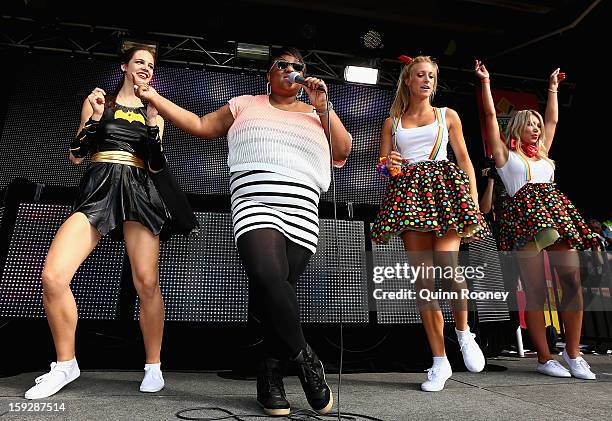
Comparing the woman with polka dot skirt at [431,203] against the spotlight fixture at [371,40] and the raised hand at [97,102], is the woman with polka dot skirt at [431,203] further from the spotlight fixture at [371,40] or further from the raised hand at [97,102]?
the spotlight fixture at [371,40]

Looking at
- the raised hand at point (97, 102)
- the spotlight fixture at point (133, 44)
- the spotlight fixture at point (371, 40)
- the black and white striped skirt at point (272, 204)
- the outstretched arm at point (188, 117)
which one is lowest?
the black and white striped skirt at point (272, 204)

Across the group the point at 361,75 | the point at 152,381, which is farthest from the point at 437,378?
Answer: the point at 361,75

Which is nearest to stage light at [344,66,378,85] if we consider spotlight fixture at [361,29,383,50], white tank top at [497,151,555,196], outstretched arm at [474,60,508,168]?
spotlight fixture at [361,29,383,50]

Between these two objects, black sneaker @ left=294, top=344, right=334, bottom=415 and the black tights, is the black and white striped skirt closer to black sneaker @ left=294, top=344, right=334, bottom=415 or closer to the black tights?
the black tights

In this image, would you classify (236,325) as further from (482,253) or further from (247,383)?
(482,253)

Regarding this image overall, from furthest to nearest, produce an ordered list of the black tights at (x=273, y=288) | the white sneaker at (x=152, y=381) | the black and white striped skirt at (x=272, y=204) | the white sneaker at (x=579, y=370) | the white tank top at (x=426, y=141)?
the white sneaker at (x=579, y=370) < the white tank top at (x=426, y=141) < the white sneaker at (x=152, y=381) < the black and white striped skirt at (x=272, y=204) < the black tights at (x=273, y=288)

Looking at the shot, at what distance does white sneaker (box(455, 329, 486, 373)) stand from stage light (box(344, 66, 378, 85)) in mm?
3634

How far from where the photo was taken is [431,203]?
7.14 ft

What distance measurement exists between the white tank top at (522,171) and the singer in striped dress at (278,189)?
58.8 inches

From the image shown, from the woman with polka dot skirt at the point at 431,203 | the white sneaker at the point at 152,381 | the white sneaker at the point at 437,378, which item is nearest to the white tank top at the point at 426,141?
the woman with polka dot skirt at the point at 431,203

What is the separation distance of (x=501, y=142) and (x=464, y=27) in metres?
3.66

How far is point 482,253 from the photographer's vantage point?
3.48 meters

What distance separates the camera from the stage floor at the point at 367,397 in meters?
1.56

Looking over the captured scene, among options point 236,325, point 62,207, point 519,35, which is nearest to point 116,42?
point 62,207
